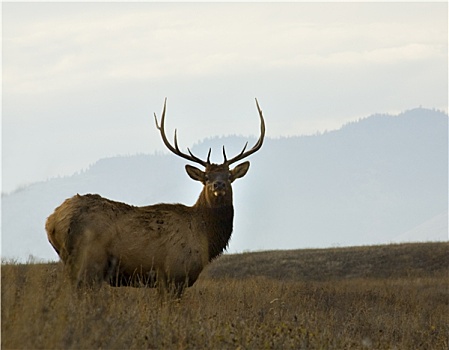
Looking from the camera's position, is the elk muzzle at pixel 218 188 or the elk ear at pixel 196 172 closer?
the elk muzzle at pixel 218 188

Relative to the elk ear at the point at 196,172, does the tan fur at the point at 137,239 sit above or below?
below

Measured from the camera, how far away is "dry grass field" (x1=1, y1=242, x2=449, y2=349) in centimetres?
789

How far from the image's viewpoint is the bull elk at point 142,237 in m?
11.2

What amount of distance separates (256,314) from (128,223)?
189cm

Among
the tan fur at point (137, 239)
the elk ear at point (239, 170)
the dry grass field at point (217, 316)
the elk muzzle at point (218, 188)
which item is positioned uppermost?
the elk ear at point (239, 170)

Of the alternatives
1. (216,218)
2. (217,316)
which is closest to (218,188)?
(216,218)

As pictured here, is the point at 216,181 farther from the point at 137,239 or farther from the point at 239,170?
the point at 137,239

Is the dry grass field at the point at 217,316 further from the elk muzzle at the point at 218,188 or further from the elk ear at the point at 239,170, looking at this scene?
the elk ear at the point at 239,170

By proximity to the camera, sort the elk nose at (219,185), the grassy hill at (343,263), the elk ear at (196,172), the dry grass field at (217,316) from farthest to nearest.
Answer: the grassy hill at (343,263) → the elk ear at (196,172) → the elk nose at (219,185) → the dry grass field at (217,316)

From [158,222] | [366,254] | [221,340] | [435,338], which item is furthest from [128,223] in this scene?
[366,254]

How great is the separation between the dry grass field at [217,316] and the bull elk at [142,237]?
10.7 inches

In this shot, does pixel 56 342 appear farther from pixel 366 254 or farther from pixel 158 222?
pixel 366 254

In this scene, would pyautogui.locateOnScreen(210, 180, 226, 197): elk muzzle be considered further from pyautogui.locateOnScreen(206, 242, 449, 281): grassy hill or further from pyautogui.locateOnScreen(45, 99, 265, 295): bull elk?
pyautogui.locateOnScreen(206, 242, 449, 281): grassy hill

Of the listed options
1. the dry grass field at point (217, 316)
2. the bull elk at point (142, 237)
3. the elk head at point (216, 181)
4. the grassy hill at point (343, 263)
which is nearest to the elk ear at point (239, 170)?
the elk head at point (216, 181)
